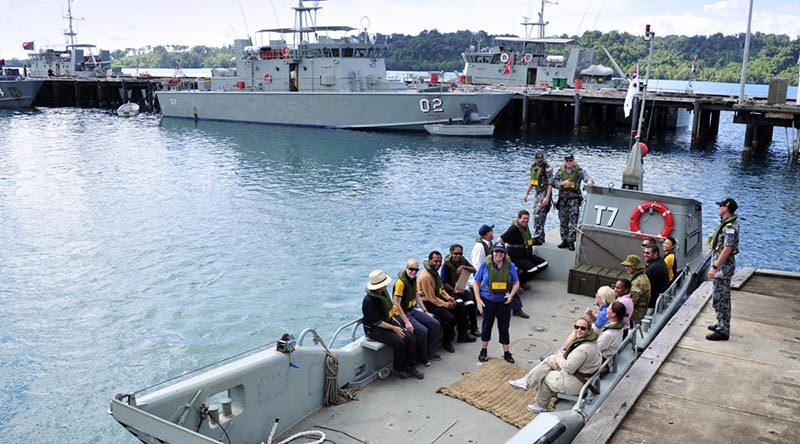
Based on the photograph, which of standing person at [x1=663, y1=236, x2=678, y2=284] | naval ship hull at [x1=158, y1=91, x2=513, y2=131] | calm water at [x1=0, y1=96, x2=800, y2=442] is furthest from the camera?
naval ship hull at [x1=158, y1=91, x2=513, y2=131]

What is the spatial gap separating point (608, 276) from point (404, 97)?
35085mm

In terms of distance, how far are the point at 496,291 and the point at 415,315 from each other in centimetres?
102

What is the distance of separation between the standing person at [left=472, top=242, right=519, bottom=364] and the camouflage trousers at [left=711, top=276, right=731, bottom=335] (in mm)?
2353

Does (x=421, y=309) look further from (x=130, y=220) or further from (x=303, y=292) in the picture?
(x=130, y=220)

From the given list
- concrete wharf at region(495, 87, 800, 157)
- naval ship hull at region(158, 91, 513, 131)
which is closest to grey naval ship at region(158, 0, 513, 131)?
naval ship hull at region(158, 91, 513, 131)

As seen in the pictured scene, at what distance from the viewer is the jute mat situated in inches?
283

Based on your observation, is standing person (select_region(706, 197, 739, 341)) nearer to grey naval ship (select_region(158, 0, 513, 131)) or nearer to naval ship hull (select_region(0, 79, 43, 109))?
grey naval ship (select_region(158, 0, 513, 131))

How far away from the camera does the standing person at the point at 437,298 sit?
866 cm

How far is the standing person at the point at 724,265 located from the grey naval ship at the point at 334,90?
37.0m

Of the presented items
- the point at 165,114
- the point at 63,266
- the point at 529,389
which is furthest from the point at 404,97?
the point at 529,389

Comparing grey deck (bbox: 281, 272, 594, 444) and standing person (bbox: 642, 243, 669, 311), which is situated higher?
standing person (bbox: 642, 243, 669, 311)

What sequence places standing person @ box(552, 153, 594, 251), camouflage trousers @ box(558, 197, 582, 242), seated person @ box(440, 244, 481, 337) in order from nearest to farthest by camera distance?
1. seated person @ box(440, 244, 481, 337)
2. camouflage trousers @ box(558, 197, 582, 242)
3. standing person @ box(552, 153, 594, 251)

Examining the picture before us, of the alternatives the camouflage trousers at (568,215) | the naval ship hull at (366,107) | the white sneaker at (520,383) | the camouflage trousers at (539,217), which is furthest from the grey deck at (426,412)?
the naval ship hull at (366,107)

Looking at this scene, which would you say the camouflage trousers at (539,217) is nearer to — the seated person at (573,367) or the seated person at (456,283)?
the seated person at (456,283)
